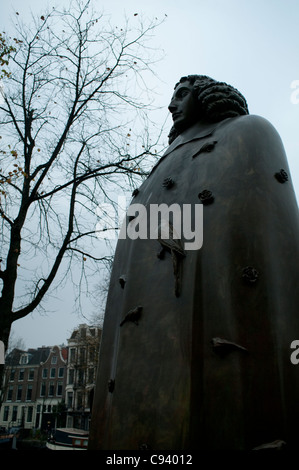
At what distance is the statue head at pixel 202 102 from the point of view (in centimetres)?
330

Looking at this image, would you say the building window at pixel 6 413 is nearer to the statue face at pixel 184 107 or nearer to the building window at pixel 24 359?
the building window at pixel 24 359

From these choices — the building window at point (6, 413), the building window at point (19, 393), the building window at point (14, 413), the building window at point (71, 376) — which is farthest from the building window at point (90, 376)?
the building window at point (6, 413)

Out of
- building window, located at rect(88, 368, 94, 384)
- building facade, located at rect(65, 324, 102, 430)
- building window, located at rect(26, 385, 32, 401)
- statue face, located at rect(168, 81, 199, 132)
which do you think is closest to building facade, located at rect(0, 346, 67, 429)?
building window, located at rect(26, 385, 32, 401)

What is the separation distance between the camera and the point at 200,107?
3551 millimetres

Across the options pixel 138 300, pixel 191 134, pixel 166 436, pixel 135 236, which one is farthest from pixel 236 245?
pixel 191 134

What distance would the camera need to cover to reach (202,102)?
340 centimetres

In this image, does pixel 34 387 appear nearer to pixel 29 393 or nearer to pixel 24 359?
pixel 29 393

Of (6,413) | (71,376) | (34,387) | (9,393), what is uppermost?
(71,376)

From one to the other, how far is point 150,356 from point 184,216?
0.89 m

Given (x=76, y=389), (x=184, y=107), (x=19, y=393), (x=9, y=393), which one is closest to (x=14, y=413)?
(x=19, y=393)

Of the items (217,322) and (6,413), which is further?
(6,413)

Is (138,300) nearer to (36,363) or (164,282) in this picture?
(164,282)

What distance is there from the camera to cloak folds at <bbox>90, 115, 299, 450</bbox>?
6.10ft

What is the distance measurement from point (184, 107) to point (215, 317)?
2152mm
